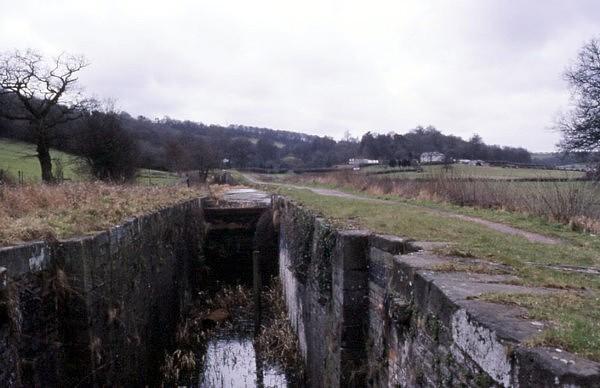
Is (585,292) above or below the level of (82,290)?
above

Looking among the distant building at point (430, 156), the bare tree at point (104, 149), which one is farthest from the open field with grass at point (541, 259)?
the distant building at point (430, 156)

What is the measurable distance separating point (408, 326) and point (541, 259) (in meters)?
1.75

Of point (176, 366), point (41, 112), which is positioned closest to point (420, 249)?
point (176, 366)

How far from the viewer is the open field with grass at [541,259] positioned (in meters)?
2.52

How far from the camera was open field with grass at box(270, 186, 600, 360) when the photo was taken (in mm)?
2520

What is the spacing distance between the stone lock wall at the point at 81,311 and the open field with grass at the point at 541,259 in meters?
3.22

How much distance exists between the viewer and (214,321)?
43.6 feet

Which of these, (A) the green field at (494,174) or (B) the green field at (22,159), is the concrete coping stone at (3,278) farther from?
(B) the green field at (22,159)

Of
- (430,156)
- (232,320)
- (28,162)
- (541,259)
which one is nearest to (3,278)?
(541,259)

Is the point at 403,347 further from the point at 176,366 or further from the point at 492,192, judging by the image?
the point at 492,192

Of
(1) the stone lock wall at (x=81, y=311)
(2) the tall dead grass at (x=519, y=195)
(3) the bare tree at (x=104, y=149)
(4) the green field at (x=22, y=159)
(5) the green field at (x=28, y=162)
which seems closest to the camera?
(1) the stone lock wall at (x=81, y=311)

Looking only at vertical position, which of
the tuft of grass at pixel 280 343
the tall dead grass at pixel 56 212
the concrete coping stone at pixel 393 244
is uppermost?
the tall dead grass at pixel 56 212

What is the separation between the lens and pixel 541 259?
16.0ft

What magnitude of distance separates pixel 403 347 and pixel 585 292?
1.43 meters
